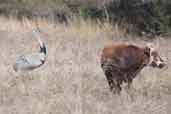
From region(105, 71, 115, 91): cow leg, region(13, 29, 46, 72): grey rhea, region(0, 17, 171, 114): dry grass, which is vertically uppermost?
region(13, 29, 46, 72): grey rhea

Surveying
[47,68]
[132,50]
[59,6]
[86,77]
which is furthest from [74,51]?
[59,6]

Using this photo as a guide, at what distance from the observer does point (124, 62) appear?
6.22 metres

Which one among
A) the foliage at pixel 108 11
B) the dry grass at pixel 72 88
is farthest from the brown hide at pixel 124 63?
the foliage at pixel 108 11

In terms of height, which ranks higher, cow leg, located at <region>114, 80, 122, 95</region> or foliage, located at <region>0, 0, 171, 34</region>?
foliage, located at <region>0, 0, 171, 34</region>

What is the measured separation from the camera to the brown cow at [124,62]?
621 cm

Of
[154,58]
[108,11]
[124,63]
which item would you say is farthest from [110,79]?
[108,11]

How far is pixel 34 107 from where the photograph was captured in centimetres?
561

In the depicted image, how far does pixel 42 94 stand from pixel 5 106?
0.49 m

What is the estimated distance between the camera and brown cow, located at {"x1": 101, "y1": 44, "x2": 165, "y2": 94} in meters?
6.21

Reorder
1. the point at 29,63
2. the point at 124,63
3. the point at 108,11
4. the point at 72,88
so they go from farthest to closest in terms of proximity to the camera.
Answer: the point at 108,11, the point at 29,63, the point at 72,88, the point at 124,63

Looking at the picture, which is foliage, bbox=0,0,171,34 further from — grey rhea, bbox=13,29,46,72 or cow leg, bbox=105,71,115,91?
cow leg, bbox=105,71,115,91

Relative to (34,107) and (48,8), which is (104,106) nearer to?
(34,107)

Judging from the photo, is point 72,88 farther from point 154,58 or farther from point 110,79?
point 154,58

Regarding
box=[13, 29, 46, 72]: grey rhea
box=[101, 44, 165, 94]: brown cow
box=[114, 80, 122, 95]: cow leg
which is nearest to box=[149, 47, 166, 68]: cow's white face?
box=[101, 44, 165, 94]: brown cow
